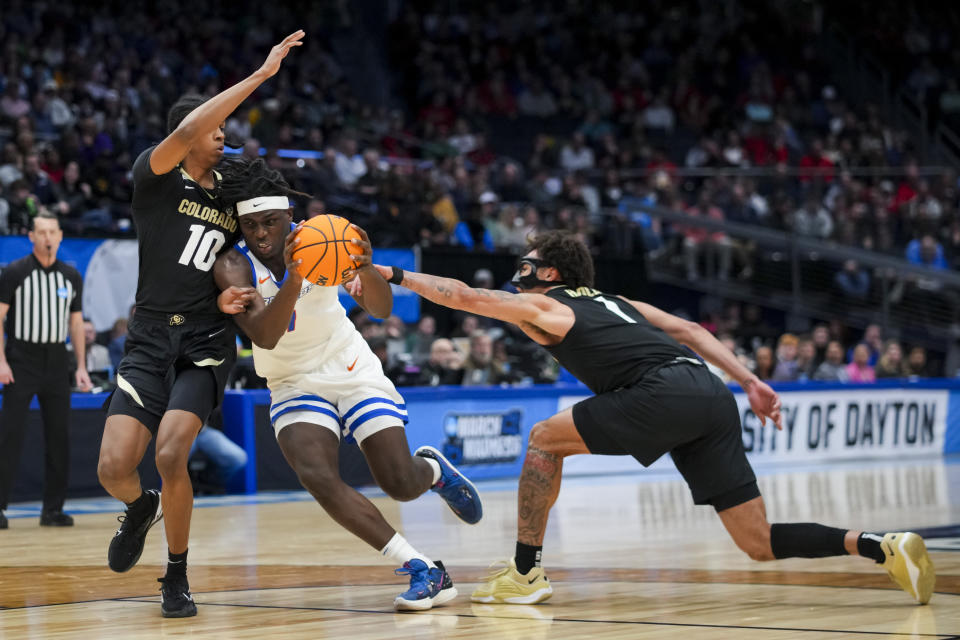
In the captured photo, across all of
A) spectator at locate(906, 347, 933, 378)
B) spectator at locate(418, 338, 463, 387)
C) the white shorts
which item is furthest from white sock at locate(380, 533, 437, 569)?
spectator at locate(906, 347, 933, 378)

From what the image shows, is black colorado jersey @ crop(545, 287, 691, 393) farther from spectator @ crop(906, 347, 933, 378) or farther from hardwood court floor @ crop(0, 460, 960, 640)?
spectator @ crop(906, 347, 933, 378)

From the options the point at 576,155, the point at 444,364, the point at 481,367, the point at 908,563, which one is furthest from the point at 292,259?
the point at 576,155

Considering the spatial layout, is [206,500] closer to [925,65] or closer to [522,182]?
Result: [522,182]

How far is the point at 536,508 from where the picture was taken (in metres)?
5.87

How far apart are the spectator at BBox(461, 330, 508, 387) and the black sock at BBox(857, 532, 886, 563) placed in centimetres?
892

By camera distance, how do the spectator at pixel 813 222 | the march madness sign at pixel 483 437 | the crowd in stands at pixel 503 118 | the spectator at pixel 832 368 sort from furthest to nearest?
1. the spectator at pixel 813 222
2. the spectator at pixel 832 368
3. the crowd in stands at pixel 503 118
4. the march madness sign at pixel 483 437

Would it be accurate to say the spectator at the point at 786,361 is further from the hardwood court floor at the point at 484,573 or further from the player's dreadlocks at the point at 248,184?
the player's dreadlocks at the point at 248,184

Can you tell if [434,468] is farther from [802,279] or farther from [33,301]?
[802,279]

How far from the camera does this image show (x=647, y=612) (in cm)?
552

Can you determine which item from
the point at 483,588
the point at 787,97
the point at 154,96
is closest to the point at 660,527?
the point at 483,588

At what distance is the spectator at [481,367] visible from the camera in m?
14.4

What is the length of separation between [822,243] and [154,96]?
9828 millimetres

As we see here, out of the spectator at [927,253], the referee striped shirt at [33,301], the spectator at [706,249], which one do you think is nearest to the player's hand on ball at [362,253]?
the referee striped shirt at [33,301]

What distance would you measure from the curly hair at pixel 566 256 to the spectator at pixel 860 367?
12.0 m
